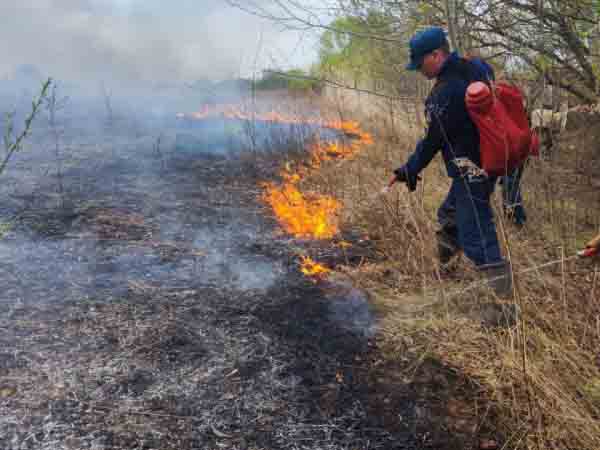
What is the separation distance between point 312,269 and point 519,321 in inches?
87.2

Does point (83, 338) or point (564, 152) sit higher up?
point (564, 152)

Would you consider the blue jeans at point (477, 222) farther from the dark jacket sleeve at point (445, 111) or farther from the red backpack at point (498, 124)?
the dark jacket sleeve at point (445, 111)

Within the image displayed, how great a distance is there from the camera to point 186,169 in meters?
7.65

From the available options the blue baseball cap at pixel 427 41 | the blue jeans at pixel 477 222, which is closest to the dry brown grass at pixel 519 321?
the blue jeans at pixel 477 222

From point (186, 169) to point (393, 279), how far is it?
4.55m

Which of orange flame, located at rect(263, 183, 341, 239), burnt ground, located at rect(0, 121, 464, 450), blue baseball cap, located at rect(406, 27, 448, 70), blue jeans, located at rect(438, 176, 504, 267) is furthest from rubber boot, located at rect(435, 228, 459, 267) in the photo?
orange flame, located at rect(263, 183, 341, 239)

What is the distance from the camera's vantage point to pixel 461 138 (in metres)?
3.09

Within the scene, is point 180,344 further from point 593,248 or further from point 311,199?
point 311,199

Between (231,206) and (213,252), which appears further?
(231,206)

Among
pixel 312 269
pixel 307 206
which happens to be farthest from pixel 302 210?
pixel 312 269

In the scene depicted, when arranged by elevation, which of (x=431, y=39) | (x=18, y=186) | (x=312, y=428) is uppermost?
(x=431, y=39)

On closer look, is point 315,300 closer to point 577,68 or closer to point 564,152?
point 577,68

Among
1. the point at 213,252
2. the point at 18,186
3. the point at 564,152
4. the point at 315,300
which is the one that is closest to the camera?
the point at 315,300

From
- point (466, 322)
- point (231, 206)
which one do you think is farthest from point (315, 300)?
point (231, 206)
